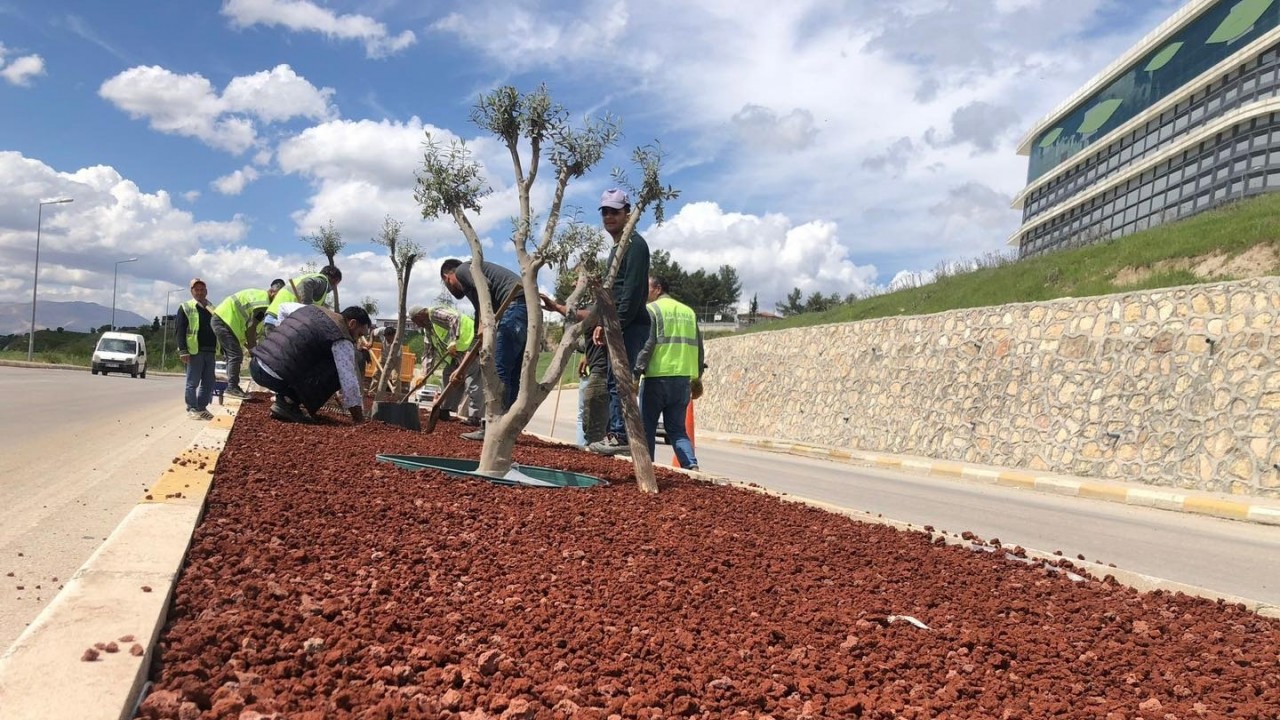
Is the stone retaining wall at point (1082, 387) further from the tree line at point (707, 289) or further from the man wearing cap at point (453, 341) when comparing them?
the tree line at point (707, 289)

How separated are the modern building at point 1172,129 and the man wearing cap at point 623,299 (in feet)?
59.9

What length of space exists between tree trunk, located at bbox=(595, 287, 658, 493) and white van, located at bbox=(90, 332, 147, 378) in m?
32.2

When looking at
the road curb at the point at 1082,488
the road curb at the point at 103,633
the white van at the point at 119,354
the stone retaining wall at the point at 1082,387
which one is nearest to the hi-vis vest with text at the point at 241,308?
Answer: the road curb at the point at 103,633

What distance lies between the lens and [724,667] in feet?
7.07

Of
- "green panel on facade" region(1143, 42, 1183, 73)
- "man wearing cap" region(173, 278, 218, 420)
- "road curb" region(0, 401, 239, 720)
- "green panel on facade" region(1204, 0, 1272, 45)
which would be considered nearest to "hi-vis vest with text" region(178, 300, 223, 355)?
"man wearing cap" region(173, 278, 218, 420)

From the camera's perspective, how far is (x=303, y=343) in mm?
6488

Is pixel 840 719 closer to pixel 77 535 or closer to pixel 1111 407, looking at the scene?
pixel 77 535

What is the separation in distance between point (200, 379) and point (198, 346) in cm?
46

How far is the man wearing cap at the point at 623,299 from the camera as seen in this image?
209 inches

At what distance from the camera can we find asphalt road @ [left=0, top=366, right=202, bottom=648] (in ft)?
10.1

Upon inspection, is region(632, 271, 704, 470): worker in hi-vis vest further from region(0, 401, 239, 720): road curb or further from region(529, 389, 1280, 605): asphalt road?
region(0, 401, 239, 720): road curb

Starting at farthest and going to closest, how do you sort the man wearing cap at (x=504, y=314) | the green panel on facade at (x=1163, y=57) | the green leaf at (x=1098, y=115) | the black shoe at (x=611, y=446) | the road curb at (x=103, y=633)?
the green leaf at (x=1098, y=115), the green panel on facade at (x=1163, y=57), the man wearing cap at (x=504, y=314), the black shoe at (x=611, y=446), the road curb at (x=103, y=633)

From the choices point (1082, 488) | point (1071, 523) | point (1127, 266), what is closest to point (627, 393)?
point (1071, 523)

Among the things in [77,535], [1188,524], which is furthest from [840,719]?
[1188,524]
